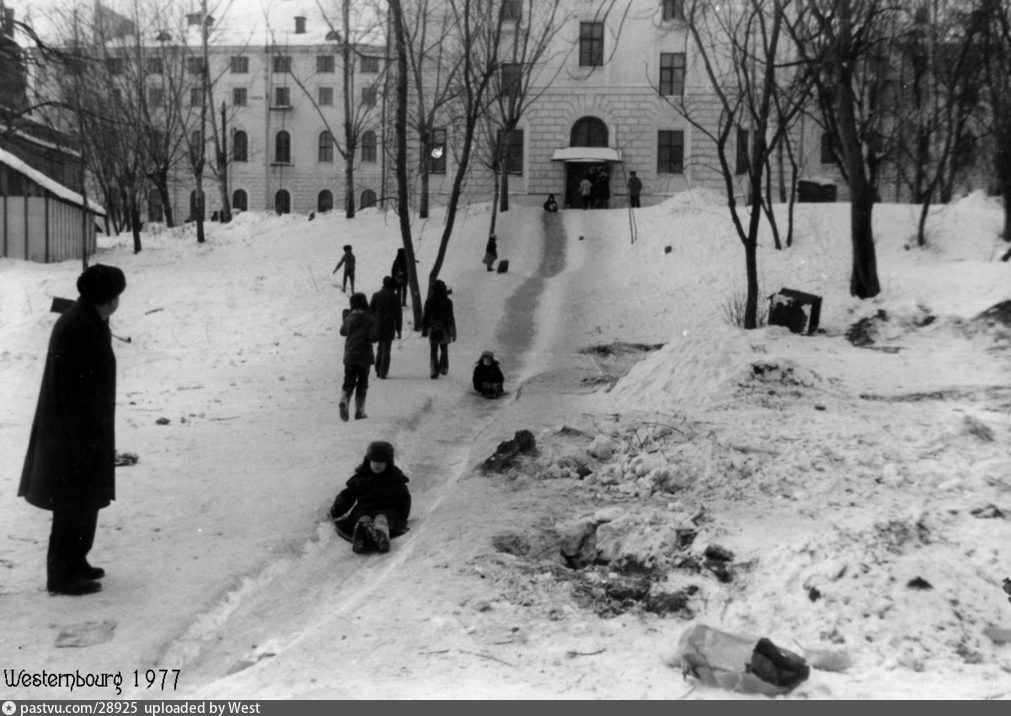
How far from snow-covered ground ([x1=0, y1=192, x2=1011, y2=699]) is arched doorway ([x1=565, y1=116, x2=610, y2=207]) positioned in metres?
26.1

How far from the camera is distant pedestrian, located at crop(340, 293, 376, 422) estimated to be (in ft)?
35.5

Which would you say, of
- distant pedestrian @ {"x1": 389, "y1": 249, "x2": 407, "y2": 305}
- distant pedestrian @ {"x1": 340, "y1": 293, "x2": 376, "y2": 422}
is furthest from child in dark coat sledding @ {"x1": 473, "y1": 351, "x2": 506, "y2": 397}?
distant pedestrian @ {"x1": 389, "y1": 249, "x2": 407, "y2": 305}

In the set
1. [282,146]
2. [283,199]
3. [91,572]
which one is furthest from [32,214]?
[282,146]

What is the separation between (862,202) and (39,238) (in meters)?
24.9

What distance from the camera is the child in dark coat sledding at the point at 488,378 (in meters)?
13.4

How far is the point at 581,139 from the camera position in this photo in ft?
138

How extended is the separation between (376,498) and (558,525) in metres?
1.27

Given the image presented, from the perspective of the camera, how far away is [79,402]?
5.18 m

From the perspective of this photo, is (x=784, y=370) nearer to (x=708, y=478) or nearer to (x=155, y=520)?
(x=708, y=478)

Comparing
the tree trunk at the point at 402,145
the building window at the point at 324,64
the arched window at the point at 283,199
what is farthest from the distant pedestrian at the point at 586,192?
the arched window at the point at 283,199

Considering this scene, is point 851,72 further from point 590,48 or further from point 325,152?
point 325,152

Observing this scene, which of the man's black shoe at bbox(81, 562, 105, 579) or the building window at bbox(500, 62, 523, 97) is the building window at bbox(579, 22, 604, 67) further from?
the man's black shoe at bbox(81, 562, 105, 579)

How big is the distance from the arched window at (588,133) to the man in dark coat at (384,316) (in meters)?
29.0

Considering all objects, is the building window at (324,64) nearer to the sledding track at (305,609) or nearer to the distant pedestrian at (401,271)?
the distant pedestrian at (401,271)
